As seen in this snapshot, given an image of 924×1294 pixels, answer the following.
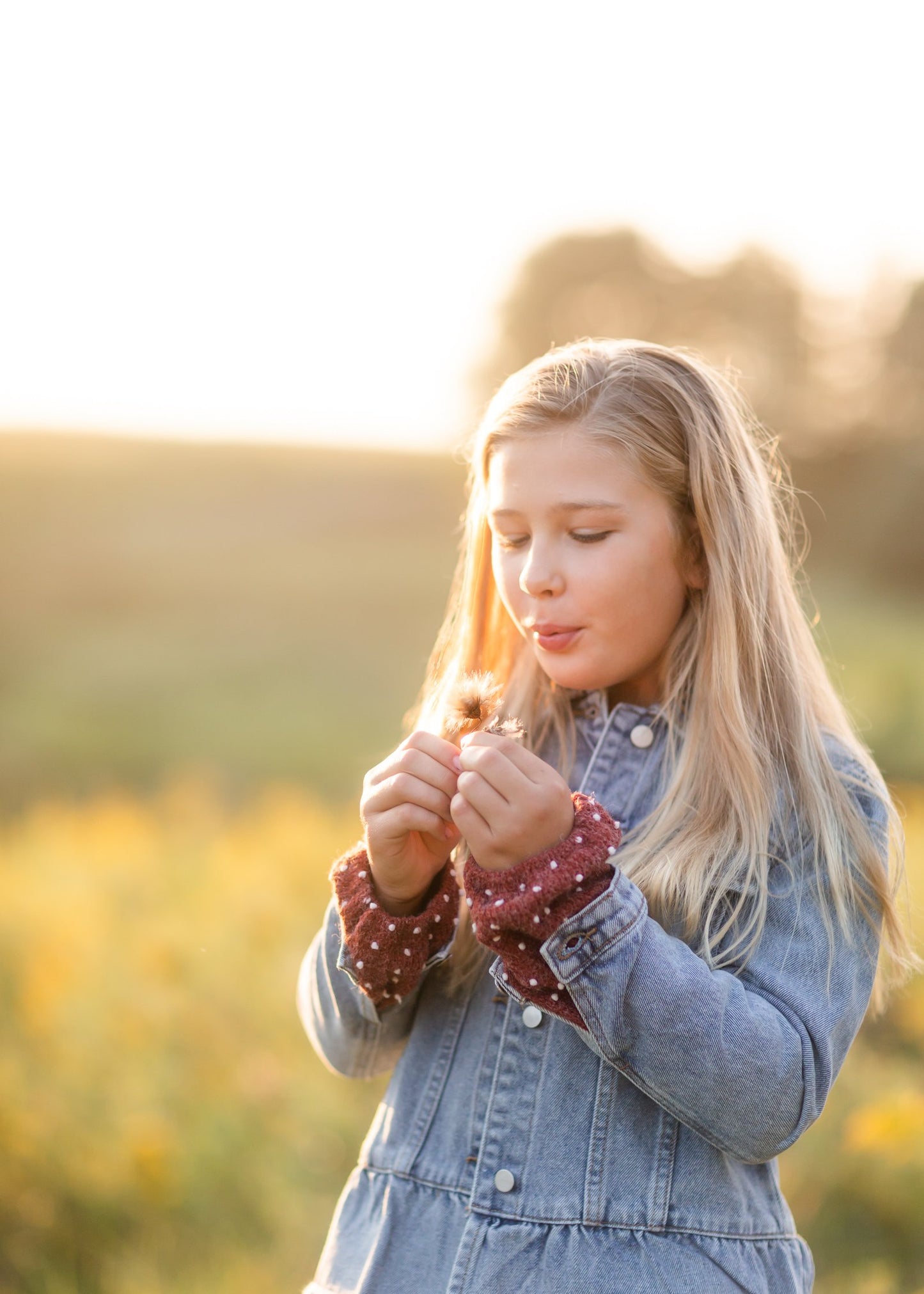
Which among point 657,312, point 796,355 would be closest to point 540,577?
point 796,355

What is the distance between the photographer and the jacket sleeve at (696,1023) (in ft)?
3.97

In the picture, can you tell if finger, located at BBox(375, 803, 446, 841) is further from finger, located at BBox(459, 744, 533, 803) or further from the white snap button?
the white snap button

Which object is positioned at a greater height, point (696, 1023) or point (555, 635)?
point (555, 635)

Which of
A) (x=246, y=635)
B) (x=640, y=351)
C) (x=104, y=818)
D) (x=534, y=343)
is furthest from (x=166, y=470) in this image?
(x=640, y=351)

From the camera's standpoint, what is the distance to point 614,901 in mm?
1221

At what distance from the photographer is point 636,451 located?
1.48m

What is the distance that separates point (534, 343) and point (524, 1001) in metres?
9.65

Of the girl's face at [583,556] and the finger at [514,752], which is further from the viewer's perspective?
the girl's face at [583,556]

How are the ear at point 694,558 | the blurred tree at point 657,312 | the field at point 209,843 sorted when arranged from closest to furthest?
1. the ear at point 694,558
2. the field at point 209,843
3. the blurred tree at point 657,312

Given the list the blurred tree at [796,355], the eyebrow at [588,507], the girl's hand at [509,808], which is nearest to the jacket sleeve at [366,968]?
the girl's hand at [509,808]

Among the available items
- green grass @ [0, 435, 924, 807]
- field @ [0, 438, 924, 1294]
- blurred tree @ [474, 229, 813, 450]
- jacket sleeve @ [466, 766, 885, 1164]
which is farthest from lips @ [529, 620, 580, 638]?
blurred tree @ [474, 229, 813, 450]

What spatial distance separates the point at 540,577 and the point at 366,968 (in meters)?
0.56

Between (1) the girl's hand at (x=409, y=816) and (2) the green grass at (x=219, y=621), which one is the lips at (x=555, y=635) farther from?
(2) the green grass at (x=219, y=621)

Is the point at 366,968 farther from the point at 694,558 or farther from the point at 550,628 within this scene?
the point at 694,558
